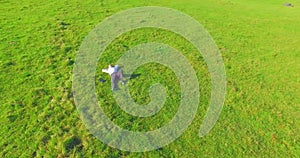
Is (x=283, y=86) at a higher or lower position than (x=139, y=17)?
lower

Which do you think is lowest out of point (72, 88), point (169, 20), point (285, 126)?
point (285, 126)

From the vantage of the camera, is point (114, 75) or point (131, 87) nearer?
point (114, 75)

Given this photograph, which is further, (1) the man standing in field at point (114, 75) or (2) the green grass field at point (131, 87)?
(1) the man standing in field at point (114, 75)

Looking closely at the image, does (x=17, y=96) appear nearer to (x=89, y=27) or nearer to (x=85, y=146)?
(x=85, y=146)

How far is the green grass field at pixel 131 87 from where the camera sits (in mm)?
12883

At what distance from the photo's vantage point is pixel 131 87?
16375 mm

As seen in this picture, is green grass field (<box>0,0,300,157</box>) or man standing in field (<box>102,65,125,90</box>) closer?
green grass field (<box>0,0,300,157</box>)

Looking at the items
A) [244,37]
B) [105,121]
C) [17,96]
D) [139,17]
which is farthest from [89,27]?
[244,37]

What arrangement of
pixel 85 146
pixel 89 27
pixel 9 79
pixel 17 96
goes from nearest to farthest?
pixel 85 146, pixel 17 96, pixel 9 79, pixel 89 27

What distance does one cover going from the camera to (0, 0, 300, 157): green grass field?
507 inches

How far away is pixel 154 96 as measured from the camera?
1622cm

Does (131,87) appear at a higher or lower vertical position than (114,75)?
lower

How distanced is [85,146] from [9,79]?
7335 millimetres

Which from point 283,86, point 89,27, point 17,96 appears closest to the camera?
point 17,96
